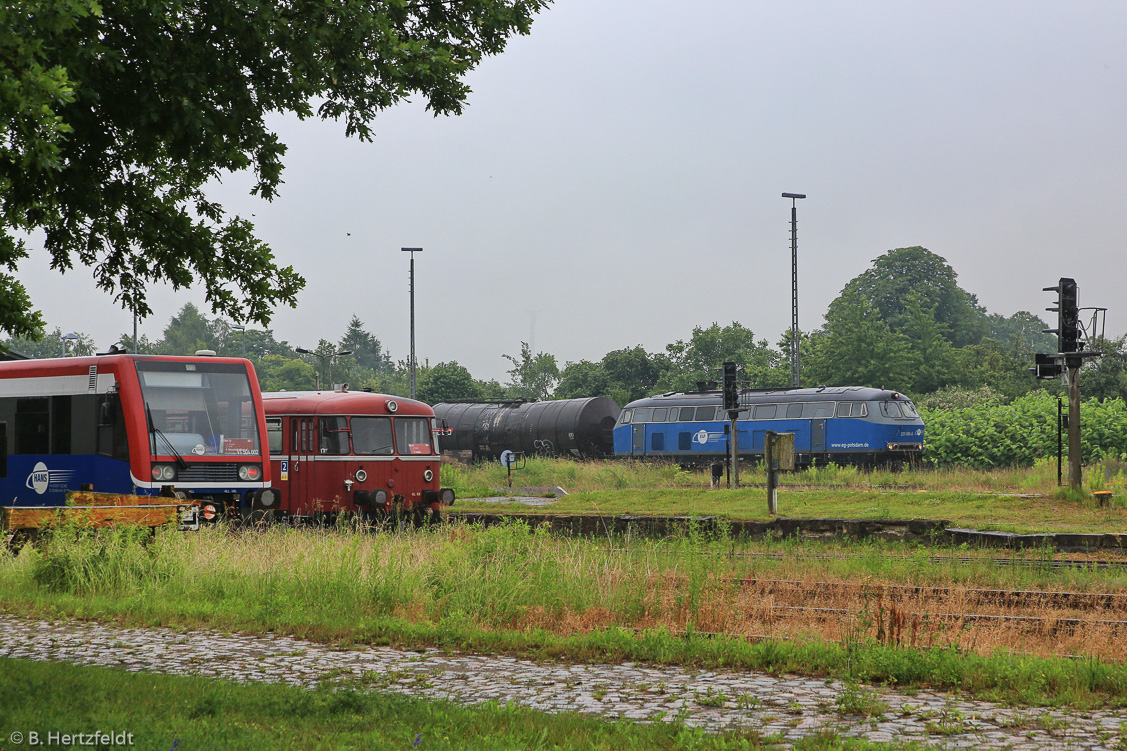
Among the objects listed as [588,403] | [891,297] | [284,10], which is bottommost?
[588,403]

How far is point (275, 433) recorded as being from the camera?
2112cm

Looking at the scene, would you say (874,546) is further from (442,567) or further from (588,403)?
(588,403)

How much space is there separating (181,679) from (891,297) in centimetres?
9054

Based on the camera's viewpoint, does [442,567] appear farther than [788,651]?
Yes

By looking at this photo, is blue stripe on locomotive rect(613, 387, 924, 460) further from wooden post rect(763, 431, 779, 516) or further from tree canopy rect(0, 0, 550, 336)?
tree canopy rect(0, 0, 550, 336)

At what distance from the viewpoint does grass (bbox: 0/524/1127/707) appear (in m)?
8.04

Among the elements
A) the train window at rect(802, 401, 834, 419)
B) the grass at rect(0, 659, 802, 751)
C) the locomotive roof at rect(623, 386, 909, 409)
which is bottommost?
the grass at rect(0, 659, 802, 751)

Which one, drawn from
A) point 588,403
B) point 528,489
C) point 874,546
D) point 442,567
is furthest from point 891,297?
point 442,567

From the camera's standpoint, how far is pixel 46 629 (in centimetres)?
1021

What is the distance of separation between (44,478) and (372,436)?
5.85 metres

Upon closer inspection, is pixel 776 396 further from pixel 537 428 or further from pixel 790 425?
pixel 537 428

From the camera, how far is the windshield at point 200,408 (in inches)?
663

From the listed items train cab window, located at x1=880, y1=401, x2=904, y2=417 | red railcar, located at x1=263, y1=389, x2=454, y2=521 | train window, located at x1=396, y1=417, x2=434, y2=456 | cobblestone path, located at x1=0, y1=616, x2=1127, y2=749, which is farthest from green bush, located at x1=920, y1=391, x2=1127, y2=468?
cobblestone path, located at x1=0, y1=616, x2=1127, y2=749

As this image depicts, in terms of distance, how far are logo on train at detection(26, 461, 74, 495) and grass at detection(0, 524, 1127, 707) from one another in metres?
4.02
